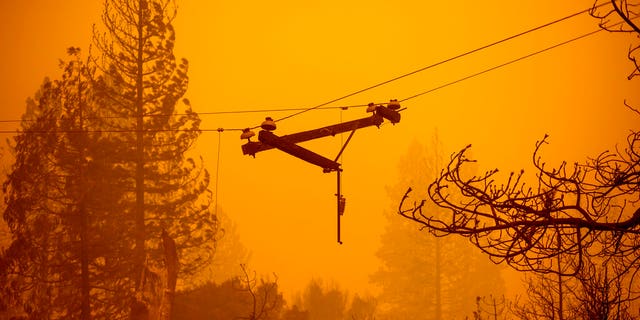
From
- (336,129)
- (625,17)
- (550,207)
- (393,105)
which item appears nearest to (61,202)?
(336,129)

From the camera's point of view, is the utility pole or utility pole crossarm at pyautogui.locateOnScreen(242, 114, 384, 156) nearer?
the utility pole

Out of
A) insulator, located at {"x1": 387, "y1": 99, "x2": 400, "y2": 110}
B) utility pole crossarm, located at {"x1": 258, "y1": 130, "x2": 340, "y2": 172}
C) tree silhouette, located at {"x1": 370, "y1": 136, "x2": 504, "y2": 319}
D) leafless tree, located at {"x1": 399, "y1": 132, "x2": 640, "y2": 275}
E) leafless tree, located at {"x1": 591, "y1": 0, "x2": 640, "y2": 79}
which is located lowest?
tree silhouette, located at {"x1": 370, "y1": 136, "x2": 504, "y2": 319}

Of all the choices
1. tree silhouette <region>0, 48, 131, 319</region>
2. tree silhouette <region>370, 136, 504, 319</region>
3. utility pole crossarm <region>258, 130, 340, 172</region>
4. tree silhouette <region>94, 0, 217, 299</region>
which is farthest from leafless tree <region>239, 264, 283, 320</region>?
tree silhouette <region>370, 136, 504, 319</region>

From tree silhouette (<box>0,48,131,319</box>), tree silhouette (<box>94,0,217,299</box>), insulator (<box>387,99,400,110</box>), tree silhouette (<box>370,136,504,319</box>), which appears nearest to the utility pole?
insulator (<box>387,99,400,110</box>)

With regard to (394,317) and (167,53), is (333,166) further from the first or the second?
(394,317)

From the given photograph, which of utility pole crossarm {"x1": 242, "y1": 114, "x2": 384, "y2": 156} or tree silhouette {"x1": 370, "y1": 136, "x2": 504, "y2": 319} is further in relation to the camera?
tree silhouette {"x1": 370, "y1": 136, "x2": 504, "y2": 319}

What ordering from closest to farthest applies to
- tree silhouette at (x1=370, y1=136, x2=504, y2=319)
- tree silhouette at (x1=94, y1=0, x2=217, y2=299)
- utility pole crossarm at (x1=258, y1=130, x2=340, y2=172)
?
utility pole crossarm at (x1=258, y1=130, x2=340, y2=172) → tree silhouette at (x1=94, y1=0, x2=217, y2=299) → tree silhouette at (x1=370, y1=136, x2=504, y2=319)

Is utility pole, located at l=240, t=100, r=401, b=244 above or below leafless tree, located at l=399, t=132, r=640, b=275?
above

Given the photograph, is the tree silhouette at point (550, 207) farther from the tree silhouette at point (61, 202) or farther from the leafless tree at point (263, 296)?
the tree silhouette at point (61, 202)

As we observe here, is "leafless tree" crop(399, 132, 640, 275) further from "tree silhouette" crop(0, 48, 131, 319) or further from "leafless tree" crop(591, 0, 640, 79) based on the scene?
"tree silhouette" crop(0, 48, 131, 319)

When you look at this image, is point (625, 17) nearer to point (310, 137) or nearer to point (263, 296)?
point (310, 137)

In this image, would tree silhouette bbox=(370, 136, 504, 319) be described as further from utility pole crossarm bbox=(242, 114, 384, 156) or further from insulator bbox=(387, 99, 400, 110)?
utility pole crossarm bbox=(242, 114, 384, 156)

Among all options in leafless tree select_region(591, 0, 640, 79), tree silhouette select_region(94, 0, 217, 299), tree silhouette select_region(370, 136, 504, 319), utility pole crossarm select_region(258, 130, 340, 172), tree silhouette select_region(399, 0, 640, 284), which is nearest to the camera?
leafless tree select_region(591, 0, 640, 79)

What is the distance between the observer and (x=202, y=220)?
16953mm
